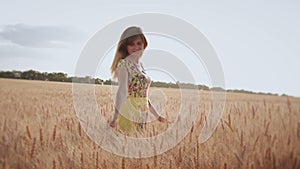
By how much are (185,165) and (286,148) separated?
2.21ft

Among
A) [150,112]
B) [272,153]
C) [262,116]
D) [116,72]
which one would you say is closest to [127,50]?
[116,72]

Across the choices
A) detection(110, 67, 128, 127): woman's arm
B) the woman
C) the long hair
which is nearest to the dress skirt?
the woman

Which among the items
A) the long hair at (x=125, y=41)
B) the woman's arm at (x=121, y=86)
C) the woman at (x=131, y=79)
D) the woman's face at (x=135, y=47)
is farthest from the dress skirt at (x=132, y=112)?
the woman's face at (x=135, y=47)

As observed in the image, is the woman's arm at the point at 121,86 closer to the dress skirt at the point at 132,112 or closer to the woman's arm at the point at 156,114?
the dress skirt at the point at 132,112

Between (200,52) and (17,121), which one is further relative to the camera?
(200,52)

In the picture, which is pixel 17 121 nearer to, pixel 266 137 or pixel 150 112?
pixel 150 112

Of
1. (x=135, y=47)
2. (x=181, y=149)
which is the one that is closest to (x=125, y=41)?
(x=135, y=47)

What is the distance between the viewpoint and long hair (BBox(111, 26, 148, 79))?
322cm

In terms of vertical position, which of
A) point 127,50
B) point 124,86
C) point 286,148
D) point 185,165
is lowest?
point 185,165

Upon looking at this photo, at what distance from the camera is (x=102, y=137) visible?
273cm

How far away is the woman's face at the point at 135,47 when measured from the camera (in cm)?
323

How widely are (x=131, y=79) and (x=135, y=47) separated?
0.30 m

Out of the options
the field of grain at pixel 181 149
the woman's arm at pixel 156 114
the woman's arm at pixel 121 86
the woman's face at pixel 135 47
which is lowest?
the field of grain at pixel 181 149

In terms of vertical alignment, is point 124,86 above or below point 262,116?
above
